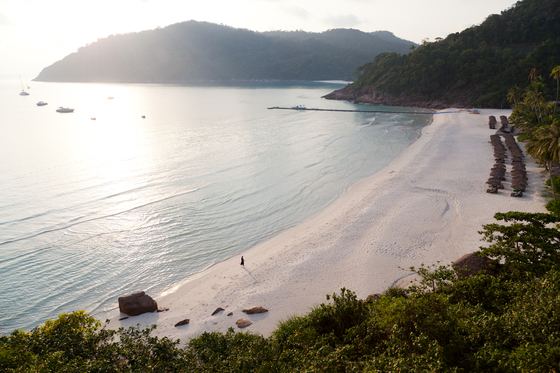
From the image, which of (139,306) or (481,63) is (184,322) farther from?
(481,63)

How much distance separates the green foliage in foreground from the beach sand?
3484 mm

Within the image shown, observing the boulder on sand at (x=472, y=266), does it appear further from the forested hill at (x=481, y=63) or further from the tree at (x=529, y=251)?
the forested hill at (x=481, y=63)

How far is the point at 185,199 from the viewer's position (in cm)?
2984

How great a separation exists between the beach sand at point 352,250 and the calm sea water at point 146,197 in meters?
2.35

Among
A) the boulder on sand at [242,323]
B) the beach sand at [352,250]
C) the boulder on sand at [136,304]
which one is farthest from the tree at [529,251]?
the boulder on sand at [136,304]

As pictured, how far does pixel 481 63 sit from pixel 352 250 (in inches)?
3789

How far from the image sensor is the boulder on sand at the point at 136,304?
1531cm

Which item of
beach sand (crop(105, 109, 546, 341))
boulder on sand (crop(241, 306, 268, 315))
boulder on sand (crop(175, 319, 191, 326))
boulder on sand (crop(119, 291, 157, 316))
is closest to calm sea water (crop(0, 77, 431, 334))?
boulder on sand (crop(119, 291, 157, 316))

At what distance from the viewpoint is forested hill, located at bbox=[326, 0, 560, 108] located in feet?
270

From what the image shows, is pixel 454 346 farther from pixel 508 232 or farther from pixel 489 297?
pixel 508 232

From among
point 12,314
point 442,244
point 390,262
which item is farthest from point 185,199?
point 442,244

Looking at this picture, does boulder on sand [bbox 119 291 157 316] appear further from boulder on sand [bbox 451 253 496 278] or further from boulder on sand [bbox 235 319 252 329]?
boulder on sand [bbox 451 253 496 278]

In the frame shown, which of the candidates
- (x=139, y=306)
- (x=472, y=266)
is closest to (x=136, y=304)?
(x=139, y=306)

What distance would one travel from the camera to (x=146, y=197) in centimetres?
3028
